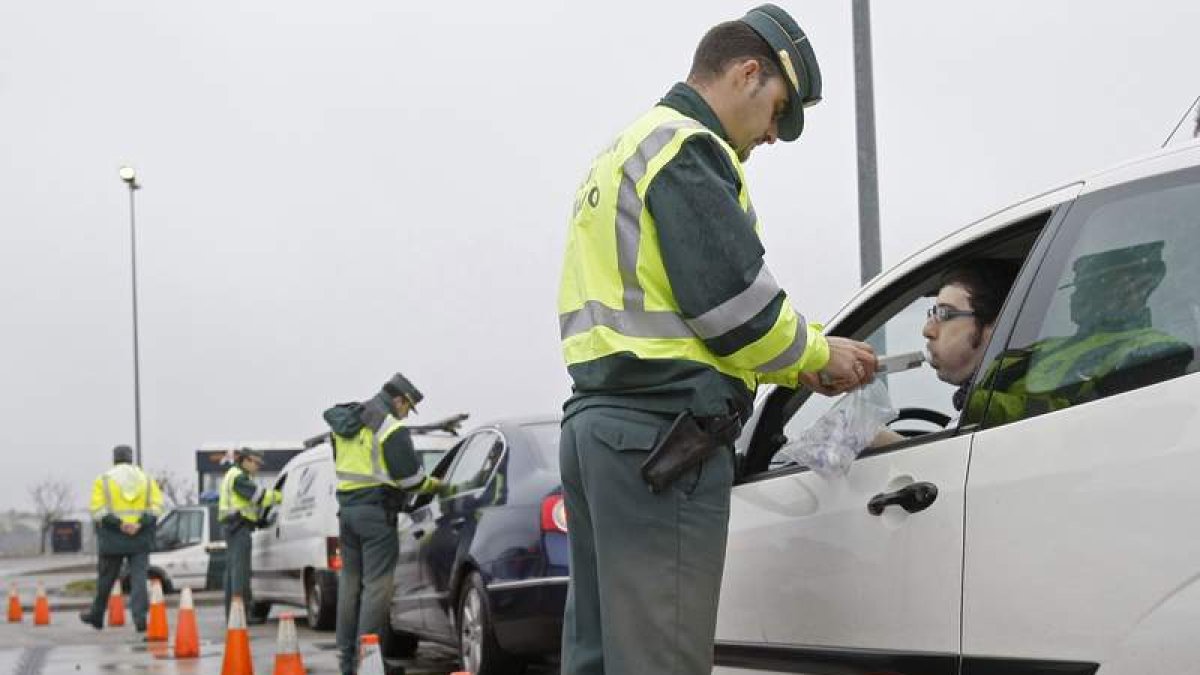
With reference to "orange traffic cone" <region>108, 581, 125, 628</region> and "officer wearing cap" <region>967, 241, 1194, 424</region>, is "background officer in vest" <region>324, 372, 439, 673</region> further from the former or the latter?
"orange traffic cone" <region>108, 581, 125, 628</region>

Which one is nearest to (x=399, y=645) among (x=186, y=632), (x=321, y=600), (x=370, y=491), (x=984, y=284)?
(x=370, y=491)

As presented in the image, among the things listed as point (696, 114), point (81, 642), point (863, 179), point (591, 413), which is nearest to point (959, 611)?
point (591, 413)

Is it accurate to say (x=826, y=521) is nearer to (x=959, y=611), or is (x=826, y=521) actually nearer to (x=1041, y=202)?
(x=959, y=611)

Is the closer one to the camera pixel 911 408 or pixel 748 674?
pixel 748 674

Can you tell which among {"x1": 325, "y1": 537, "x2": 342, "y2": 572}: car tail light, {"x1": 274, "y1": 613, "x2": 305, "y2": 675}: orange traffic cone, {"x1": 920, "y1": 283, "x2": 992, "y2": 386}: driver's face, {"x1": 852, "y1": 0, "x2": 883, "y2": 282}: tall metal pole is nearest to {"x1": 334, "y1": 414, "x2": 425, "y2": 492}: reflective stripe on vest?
{"x1": 274, "y1": 613, "x2": 305, "y2": 675}: orange traffic cone

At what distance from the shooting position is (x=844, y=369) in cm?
318

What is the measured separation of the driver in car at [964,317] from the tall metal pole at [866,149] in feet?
16.4

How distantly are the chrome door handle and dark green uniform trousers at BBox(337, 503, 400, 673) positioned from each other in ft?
20.9

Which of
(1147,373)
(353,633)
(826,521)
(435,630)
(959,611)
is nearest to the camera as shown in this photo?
(1147,373)

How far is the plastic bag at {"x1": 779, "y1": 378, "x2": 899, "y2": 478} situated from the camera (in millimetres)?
3350

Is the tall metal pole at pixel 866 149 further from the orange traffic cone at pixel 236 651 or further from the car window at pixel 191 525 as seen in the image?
the car window at pixel 191 525

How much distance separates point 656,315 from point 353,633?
22.6ft

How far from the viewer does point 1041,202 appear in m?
3.13

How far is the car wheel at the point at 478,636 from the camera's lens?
7.70 meters
